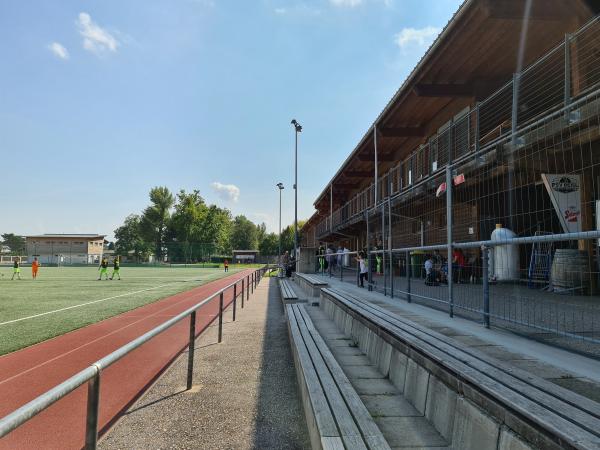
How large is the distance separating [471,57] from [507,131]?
274 centimetres

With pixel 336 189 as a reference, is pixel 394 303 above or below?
below

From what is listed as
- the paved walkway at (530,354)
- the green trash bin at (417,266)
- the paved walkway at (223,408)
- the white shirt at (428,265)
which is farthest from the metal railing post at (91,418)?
the white shirt at (428,265)

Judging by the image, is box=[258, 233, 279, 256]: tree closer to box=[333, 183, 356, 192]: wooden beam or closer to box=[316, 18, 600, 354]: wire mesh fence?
box=[333, 183, 356, 192]: wooden beam

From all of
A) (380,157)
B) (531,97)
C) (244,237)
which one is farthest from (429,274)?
(244,237)

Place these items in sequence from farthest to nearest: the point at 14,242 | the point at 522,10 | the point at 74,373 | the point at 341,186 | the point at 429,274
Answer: the point at 14,242, the point at 341,186, the point at 522,10, the point at 429,274, the point at 74,373

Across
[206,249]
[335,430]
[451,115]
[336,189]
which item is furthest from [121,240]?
[335,430]

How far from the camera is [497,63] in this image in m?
11.3

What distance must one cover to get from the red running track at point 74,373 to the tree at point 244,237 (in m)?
127

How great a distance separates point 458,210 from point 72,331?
8938 millimetres

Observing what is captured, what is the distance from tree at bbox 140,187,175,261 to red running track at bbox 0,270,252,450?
102m

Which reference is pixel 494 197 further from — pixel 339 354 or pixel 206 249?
pixel 206 249

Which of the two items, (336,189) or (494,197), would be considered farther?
(336,189)

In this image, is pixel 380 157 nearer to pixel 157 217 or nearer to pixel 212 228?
pixel 212 228

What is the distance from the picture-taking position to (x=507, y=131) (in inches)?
366
